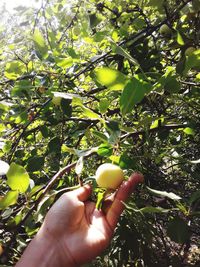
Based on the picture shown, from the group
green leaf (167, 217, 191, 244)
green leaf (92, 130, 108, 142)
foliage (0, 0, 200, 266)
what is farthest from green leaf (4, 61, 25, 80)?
green leaf (167, 217, 191, 244)

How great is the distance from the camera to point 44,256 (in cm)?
112

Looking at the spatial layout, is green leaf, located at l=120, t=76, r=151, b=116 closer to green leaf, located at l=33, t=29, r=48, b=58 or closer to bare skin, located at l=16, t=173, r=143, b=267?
bare skin, located at l=16, t=173, r=143, b=267

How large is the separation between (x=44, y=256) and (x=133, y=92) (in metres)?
0.61

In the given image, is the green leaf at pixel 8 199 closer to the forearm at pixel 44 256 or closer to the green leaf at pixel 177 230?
the forearm at pixel 44 256

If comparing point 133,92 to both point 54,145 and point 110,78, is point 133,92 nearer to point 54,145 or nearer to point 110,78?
point 110,78

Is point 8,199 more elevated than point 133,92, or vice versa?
point 133,92

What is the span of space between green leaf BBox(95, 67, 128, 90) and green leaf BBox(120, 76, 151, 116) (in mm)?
41

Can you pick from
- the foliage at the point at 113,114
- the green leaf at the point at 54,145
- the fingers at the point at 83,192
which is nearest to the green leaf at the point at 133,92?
the foliage at the point at 113,114

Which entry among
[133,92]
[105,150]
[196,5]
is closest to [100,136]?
[105,150]

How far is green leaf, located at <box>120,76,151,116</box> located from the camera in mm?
921

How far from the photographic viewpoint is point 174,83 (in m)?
1.10

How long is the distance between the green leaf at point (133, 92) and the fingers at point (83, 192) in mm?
296

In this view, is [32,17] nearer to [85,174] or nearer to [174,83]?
[85,174]

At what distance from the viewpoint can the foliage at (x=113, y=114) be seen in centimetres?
102
